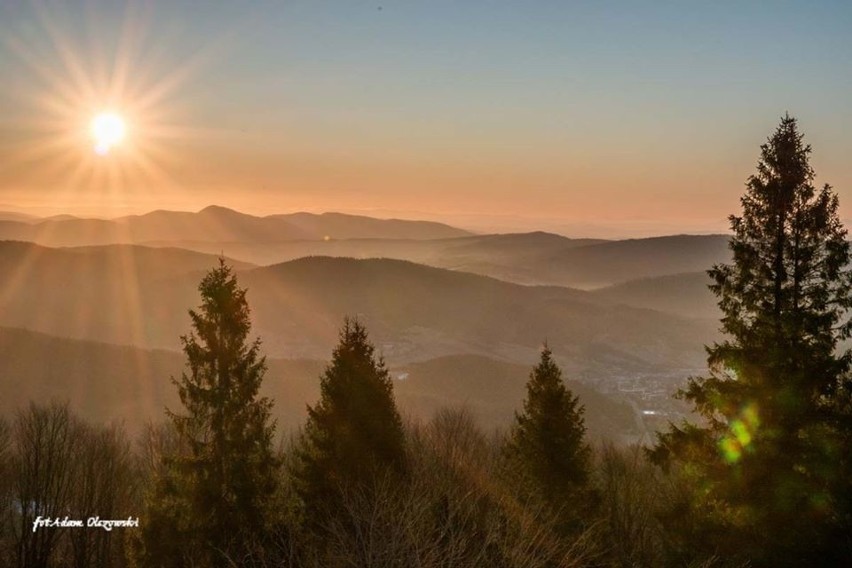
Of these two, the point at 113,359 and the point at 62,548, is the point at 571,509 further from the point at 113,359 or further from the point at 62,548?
the point at 113,359

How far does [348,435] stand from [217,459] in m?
4.70

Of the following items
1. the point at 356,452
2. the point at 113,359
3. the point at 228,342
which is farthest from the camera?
the point at 113,359

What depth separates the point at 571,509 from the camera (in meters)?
22.1

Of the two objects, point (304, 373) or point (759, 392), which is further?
point (304, 373)

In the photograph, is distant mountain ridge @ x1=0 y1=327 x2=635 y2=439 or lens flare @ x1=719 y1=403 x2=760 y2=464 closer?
lens flare @ x1=719 y1=403 x2=760 y2=464

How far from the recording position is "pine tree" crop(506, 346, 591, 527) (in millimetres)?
22562

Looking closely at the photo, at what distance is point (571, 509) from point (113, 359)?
461 ft

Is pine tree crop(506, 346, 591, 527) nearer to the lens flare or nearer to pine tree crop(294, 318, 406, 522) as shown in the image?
pine tree crop(294, 318, 406, 522)

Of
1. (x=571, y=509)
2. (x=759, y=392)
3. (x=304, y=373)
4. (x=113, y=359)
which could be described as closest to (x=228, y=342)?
(x=571, y=509)

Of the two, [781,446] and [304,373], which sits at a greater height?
[781,446]

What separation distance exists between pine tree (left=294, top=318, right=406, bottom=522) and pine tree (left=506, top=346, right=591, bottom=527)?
5.12 m

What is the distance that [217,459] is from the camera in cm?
1798

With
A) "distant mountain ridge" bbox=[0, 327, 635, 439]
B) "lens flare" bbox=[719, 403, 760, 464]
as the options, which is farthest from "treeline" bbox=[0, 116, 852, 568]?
"distant mountain ridge" bbox=[0, 327, 635, 439]

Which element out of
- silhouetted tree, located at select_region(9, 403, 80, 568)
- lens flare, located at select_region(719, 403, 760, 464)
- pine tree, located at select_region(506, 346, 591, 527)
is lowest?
silhouetted tree, located at select_region(9, 403, 80, 568)
